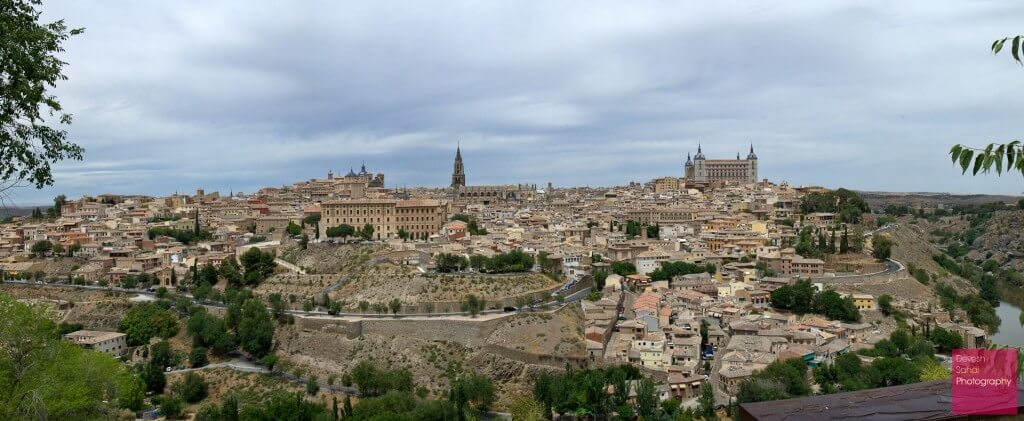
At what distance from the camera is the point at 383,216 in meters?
38.1

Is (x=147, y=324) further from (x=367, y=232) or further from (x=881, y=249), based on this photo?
(x=881, y=249)

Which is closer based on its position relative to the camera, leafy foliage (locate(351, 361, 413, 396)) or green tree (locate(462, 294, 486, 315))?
leafy foliage (locate(351, 361, 413, 396))

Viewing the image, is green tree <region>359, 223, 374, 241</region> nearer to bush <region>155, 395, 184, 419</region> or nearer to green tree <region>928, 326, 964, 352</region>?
bush <region>155, 395, 184, 419</region>

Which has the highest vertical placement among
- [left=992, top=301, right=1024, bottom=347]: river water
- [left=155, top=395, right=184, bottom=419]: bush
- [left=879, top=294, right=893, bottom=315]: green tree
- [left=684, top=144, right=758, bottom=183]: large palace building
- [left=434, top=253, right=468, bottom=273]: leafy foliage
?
[left=684, top=144, right=758, bottom=183]: large palace building

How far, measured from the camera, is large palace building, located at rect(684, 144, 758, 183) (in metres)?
70.7

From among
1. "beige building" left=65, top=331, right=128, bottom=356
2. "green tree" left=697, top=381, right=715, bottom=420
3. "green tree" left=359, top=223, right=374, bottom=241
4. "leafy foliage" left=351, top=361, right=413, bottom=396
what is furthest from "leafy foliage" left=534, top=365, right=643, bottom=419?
"green tree" left=359, top=223, right=374, bottom=241

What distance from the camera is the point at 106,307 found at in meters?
30.2

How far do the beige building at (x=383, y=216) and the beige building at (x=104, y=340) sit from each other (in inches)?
460

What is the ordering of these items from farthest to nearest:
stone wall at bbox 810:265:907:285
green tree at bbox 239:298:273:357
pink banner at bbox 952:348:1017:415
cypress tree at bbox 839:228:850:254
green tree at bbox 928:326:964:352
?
cypress tree at bbox 839:228:850:254 → stone wall at bbox 810:265:907:285 → green tree at bbox 239:298:273:357 → green tree at bbox 928:326:964:352 → pink banner at bbox 952:348:1017:415

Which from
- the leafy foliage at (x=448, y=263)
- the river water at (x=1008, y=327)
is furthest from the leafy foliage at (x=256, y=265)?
the river water at (x=1008, y=327)

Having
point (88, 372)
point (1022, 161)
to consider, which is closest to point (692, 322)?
point (88, 372)

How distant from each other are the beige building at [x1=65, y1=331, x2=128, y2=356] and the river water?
30.0 m

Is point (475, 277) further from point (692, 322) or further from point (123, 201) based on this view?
point (123, 201)

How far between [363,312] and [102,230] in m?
21.7
